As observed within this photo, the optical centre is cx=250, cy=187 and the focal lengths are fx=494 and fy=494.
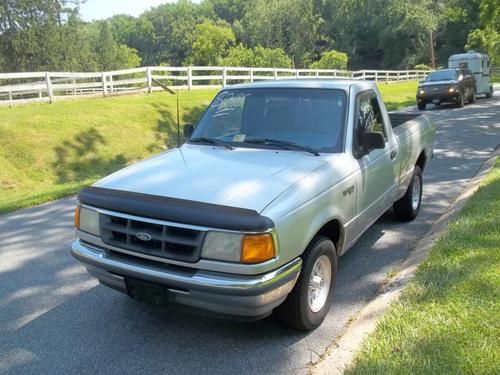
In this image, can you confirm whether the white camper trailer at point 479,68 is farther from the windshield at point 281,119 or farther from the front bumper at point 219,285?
the front bumper at point 219,285

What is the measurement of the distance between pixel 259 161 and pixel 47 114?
12.1 metres

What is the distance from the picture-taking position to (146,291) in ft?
10.9

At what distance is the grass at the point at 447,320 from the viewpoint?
2.93 meters

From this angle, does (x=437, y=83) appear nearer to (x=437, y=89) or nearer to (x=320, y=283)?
(x=437, y=89)

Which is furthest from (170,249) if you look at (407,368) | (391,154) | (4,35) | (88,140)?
(4,35)

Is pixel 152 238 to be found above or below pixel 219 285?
above

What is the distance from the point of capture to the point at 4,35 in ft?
130

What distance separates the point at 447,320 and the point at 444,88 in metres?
20.0

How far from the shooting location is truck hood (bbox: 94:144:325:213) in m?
3.29

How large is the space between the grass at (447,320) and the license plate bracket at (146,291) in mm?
1277

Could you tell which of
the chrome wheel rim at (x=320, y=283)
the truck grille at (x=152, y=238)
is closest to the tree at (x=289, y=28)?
the chrome wheel rim at (x=320, y=283)

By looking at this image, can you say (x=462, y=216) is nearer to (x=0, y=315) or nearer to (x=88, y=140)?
(x=0, y=315)

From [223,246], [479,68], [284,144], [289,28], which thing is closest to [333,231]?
[284,144]

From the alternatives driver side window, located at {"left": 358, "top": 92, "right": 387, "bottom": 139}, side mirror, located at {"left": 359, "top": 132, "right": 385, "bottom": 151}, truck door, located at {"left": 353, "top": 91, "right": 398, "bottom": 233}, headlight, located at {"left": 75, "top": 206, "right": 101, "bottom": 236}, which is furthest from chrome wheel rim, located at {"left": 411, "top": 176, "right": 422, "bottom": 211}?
headlight, located at {"left": 75, "top": 206, "right": 101, "bottom": 236}
